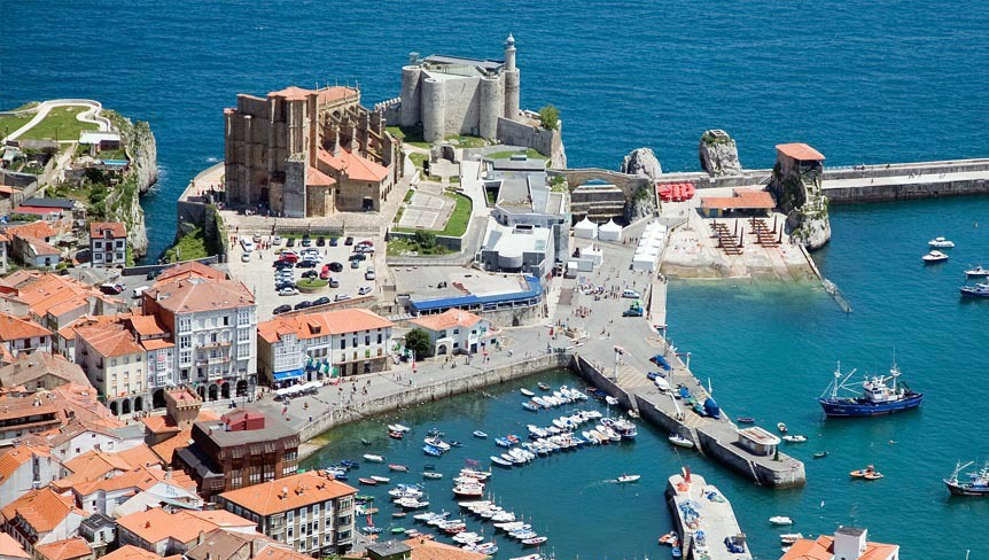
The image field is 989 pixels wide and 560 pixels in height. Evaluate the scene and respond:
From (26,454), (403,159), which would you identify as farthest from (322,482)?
(403,159)

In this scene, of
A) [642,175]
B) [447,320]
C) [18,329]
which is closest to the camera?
[18,329]

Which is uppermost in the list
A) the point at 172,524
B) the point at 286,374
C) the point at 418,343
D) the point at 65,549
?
the point at 418,343

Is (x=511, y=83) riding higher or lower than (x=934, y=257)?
higher

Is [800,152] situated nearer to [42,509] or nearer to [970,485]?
[970,485]

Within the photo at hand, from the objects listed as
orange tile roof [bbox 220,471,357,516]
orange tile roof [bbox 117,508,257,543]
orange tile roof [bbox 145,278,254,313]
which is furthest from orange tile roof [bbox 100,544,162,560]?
orange tile roof [bbox 145,278,254,313]

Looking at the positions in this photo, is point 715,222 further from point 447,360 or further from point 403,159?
point 447,360

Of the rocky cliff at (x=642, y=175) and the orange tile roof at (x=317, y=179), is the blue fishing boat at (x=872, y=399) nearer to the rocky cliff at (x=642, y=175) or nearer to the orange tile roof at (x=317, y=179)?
the rocky cliff at (x=642, y=175)

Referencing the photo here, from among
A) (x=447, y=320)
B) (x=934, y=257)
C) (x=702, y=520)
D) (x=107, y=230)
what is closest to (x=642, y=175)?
(x=934, y=257)

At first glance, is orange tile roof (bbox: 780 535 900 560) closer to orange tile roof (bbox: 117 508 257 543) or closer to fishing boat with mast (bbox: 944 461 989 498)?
fishing boat with mast (bbox: 944 461 989 498)
